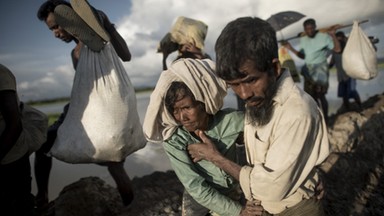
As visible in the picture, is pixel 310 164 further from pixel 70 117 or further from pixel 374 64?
pixel 374 64

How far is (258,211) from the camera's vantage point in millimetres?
1320

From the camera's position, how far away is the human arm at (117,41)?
2359mm

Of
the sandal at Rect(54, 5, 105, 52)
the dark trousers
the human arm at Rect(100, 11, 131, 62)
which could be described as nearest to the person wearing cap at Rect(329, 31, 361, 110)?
the human arm at Rect(100, 11, 131, 62)

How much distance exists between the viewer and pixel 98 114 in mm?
2227

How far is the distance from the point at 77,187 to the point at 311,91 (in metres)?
4.51

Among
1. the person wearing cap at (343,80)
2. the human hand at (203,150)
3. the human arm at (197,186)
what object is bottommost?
the person wearing cap at (343,80)

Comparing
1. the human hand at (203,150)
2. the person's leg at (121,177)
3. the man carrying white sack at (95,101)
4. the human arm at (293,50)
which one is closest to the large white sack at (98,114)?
the man carrying white sack at (95,101)

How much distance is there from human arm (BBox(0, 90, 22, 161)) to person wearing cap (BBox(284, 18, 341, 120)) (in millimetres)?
5065

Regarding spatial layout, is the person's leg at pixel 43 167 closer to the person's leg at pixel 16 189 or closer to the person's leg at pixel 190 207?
the person's leg at pixel 16 189

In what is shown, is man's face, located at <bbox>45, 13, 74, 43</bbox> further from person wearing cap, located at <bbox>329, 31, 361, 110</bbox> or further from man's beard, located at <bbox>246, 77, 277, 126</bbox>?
person wearing cap, located at <bbox>329, 31, 361, 110</bbox>

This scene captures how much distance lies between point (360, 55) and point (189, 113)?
5246mm

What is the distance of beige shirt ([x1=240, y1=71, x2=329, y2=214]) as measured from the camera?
1.08 m

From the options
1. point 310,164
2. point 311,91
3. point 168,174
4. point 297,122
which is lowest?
point 168,174

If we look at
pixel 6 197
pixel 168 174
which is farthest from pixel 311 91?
pixel 6 197
